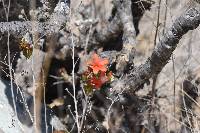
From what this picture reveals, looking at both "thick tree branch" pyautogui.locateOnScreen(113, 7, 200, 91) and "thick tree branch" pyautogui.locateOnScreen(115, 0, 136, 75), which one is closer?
"thick tree branch" pyautogui.locateOnScreen(113, 7, 200, 91)

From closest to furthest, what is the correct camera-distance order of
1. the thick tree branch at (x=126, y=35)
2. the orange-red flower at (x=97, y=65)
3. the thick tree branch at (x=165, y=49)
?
1. the thick tree branch at (x=165, y=49)
2. the orange-red flower at (x=97, y=65)
3. the thick tree branch at (x=126, y=35)

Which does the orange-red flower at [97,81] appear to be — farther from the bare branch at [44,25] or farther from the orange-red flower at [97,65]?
the bare branch at [44,25]

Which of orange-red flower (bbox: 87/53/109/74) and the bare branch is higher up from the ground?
the bare branch

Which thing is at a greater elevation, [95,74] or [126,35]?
[126,35]

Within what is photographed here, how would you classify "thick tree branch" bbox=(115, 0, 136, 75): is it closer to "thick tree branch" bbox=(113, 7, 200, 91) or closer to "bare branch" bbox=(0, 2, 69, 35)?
"thick tree branch" bbox=(113, 7, 200, 91)

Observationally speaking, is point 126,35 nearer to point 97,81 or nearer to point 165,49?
point 97,81

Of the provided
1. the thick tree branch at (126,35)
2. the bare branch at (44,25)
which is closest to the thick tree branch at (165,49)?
the thick tree branch at (126,35)

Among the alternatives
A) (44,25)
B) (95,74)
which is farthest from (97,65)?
(44,25)

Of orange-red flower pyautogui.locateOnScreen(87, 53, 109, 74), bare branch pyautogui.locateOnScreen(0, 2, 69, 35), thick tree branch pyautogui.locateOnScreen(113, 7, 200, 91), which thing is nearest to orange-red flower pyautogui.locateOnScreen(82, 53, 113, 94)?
orange-red flower pyautogui.locateOnScreen(87, 53, 109, 74)

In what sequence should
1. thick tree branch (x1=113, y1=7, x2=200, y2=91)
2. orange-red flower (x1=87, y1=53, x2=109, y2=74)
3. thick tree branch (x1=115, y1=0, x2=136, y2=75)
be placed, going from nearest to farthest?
thick tree branch (x1=113, y1=7, x2=200, y2=91) < orange-red flower (x1=87, y1=53, x2=109, y2=74) < thick tree branch (x1=115, y1=0, x2=136, y2=75)

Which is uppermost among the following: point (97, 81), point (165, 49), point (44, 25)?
point (44, 25)

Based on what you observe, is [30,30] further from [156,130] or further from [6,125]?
[156,130]
